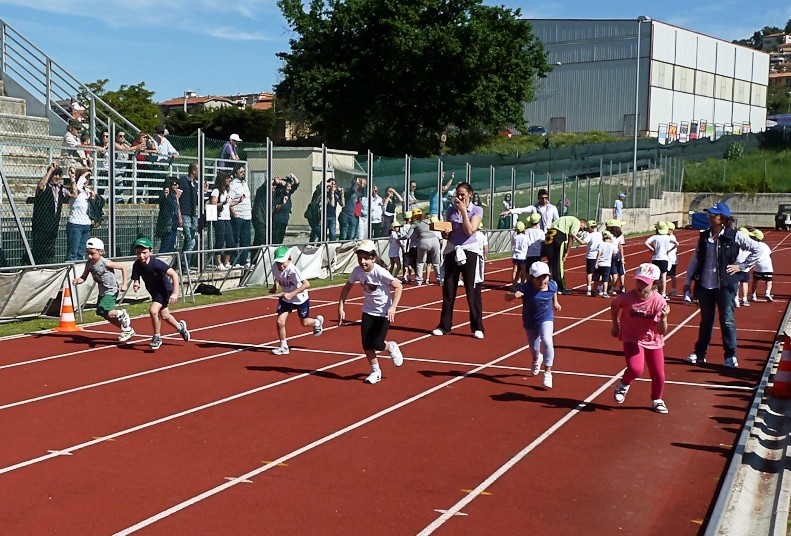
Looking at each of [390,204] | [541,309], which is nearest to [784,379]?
[541,309]

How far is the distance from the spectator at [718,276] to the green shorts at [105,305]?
8097mm

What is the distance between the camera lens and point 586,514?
22.7ft

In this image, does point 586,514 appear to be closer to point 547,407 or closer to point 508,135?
point 547,407

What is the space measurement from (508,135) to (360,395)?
72.2 metres

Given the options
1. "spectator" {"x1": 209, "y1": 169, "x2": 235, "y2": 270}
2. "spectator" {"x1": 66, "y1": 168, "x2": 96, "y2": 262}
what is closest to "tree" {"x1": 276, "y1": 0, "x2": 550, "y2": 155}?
"spectator" {"x1": 209, "y1": 169, "x2": 235, "y2": 270}

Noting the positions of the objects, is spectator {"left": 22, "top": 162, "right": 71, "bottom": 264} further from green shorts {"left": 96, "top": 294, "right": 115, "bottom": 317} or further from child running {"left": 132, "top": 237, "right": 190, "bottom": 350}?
child running {"left": 132, "top": 237, "right": 190, "bottom": 350}

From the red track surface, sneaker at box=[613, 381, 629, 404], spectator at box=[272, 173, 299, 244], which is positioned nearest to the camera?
the red track surface

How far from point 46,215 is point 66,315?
9.09ft

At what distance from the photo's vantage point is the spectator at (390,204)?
27.8 m

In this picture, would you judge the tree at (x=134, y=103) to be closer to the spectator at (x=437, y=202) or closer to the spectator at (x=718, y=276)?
the spectator at (x=437, y=202)

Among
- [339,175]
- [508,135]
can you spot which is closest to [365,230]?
[339,175]

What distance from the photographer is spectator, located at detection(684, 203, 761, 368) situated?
12.7m

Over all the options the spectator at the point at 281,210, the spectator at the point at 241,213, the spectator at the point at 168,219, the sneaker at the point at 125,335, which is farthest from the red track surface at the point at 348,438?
the spectator at the point at 281,210

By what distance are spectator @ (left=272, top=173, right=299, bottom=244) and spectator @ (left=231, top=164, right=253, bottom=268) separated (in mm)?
966
